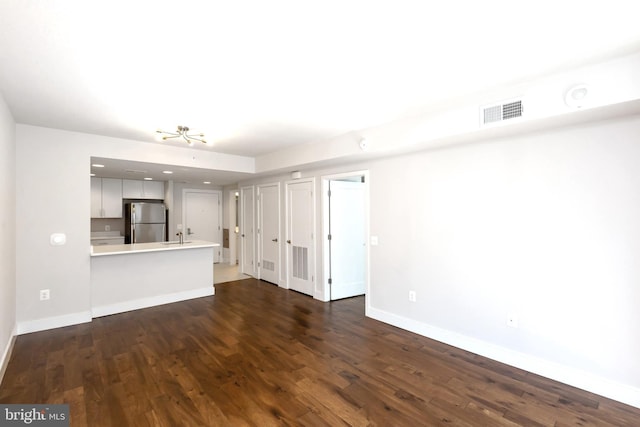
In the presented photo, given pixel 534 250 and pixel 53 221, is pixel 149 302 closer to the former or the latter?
Result: pixel 53 221

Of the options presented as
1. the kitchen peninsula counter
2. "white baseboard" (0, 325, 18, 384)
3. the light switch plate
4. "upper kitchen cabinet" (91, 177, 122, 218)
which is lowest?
"white baseboard" (0, 325, 18, 384)

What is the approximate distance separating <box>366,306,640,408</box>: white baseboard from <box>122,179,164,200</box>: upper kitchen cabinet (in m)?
6.36

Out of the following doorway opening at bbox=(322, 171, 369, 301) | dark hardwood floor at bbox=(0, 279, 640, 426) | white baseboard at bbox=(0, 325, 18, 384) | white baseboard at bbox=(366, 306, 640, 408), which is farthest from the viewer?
doorway opening at bbox=(322, 171, 369, 301)

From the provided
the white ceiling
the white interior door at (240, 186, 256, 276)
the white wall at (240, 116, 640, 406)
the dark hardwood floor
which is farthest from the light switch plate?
the white wall at (240, 116, 640, 406)

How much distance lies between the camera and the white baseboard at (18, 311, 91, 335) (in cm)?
357

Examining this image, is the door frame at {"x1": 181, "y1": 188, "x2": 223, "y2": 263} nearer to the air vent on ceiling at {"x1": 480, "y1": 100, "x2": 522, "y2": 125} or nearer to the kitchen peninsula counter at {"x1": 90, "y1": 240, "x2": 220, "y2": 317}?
the kitchen peninsula counter at {"x1": 90, "y1": 240, "x2": 220, "y2": 317}

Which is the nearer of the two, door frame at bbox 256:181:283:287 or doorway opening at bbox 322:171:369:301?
doorway opening at bbox 322:171:369:301

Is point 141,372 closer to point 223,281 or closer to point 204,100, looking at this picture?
point 204,100

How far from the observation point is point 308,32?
5.82ft

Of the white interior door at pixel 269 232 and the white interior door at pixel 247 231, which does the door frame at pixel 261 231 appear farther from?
the white interior door at pixel 247 231

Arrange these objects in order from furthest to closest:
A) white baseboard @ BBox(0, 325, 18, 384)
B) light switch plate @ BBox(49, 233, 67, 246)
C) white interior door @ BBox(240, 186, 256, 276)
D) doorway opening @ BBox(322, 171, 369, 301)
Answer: white interior door @ BBox(240, 186, 256, 276), doorway opening @ BBox(322, 171, 369, 301), light switch plate @ BBox(49, 233, 67, 246), white baseboard @ BBox(0, 325, 18, 384)

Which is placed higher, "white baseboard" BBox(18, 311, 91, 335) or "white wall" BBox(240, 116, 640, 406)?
"white wall" BBox(240, 116, 640, 406)

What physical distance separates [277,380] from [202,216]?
6.27 m

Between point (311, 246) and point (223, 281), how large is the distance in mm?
2354
